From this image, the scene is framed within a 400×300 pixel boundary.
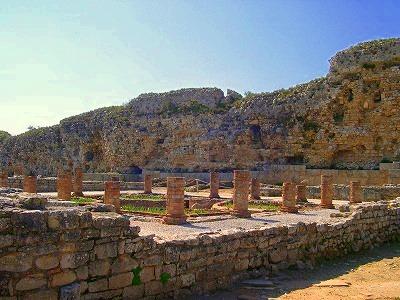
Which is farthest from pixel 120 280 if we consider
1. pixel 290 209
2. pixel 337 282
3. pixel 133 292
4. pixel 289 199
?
pixel 289 199

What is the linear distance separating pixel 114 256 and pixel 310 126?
27.9 metres

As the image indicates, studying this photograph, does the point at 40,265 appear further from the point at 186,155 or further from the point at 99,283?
the point at 186,155

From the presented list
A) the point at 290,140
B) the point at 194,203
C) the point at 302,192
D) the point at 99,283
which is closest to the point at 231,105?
the point at 290,140

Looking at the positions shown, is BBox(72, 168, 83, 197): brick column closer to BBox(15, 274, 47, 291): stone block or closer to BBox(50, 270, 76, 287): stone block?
BBox(50, 270, 76, 287): stone block

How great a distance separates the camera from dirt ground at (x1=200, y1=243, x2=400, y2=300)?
8391 millimetres

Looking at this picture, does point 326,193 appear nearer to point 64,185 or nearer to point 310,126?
point 64,185

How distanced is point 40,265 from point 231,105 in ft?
110

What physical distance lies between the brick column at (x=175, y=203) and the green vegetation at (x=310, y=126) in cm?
2062

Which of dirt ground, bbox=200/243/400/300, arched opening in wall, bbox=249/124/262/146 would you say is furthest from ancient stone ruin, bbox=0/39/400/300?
dirt ground, bbox=200/243/400/300

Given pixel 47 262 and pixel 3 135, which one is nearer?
pixel 47 262

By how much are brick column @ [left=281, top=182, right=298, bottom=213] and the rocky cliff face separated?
44.7ft

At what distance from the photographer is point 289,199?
1820cm

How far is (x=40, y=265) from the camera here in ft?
19.6

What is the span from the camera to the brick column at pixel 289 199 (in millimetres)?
17891
